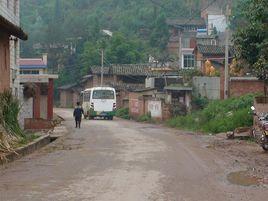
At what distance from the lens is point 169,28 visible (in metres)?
97.3

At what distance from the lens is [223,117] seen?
35.5 m

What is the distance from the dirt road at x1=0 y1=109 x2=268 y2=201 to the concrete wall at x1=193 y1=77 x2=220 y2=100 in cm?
2939

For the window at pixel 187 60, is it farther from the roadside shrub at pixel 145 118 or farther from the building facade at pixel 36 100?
the building facade at pixel 36 100

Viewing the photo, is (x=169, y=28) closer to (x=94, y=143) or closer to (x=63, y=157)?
(x=94, y=143)

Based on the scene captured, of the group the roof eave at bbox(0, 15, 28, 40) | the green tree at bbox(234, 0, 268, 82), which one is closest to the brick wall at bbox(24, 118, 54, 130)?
the roof eave at bbox(0, 15, 28, 40)

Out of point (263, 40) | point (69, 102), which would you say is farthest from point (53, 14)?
point (263, 40)

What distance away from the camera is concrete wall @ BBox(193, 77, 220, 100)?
161 ft

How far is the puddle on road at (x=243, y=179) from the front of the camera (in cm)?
1264

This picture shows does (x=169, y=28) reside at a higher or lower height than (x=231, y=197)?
higher

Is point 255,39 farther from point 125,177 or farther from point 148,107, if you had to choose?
point 148,107

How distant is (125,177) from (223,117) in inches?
913

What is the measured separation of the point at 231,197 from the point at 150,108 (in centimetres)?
4764

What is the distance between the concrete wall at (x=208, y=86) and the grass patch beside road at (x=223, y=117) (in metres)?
5.85

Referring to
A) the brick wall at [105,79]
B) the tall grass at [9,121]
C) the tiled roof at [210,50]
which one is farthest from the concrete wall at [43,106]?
the brick wall at [105,79]
